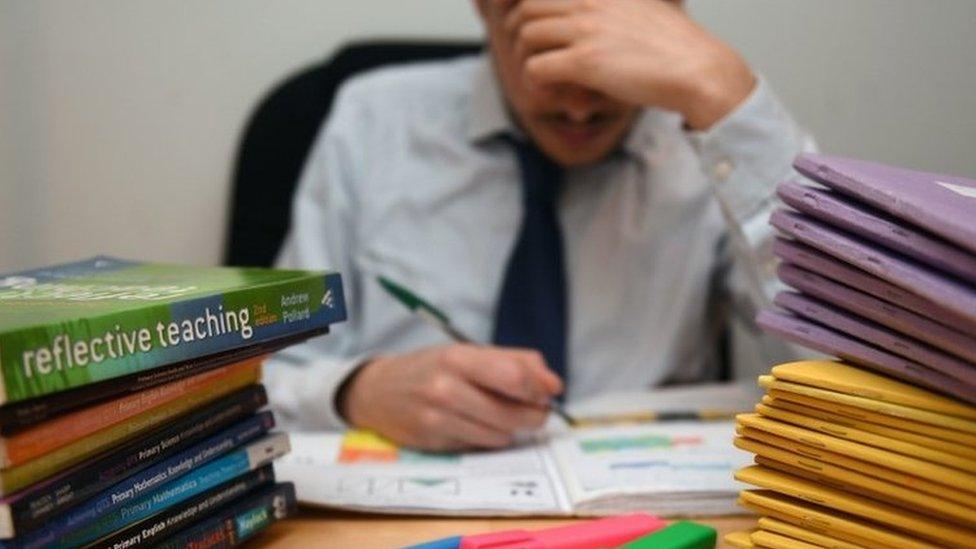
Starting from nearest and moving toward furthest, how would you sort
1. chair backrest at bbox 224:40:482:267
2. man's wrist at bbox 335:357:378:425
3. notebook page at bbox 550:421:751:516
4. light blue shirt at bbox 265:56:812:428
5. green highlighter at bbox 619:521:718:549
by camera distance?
green highlighter at bbox 619:521:718:549
notebook page at bbox 550:421:751:516
man's wrist at bbox 335:357:378:425
light blue shirt at bbox 265:56:812:428
chair backrest at bbox 224:40:482:267

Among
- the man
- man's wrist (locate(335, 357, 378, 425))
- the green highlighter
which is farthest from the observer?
the man

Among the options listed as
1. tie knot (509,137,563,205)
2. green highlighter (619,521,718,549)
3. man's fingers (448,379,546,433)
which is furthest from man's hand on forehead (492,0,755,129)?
green highlighter (619,521,718,549)

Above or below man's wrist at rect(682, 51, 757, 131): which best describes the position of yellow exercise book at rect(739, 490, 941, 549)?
below

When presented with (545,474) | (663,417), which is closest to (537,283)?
(663,417)

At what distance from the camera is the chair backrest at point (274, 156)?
1.30 meters

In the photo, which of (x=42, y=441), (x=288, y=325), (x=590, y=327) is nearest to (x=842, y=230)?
(x=288, y=325)

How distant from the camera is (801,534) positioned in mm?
533

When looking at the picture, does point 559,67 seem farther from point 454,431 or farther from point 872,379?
point 872,379

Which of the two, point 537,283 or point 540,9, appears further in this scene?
point 537,283

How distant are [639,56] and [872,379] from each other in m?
0.44

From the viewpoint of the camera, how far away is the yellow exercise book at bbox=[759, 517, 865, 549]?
1.72 feet

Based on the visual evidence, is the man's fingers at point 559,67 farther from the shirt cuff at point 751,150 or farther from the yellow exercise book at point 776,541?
the yellow exercise book at point 776,541

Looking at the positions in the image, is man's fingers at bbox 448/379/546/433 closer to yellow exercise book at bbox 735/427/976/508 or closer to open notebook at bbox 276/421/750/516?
open notebook at bbox 276/421/750/516

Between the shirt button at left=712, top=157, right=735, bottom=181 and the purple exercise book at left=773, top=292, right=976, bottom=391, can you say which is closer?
the purple exercise book at left=773, top=292, right=976, bottom=391
